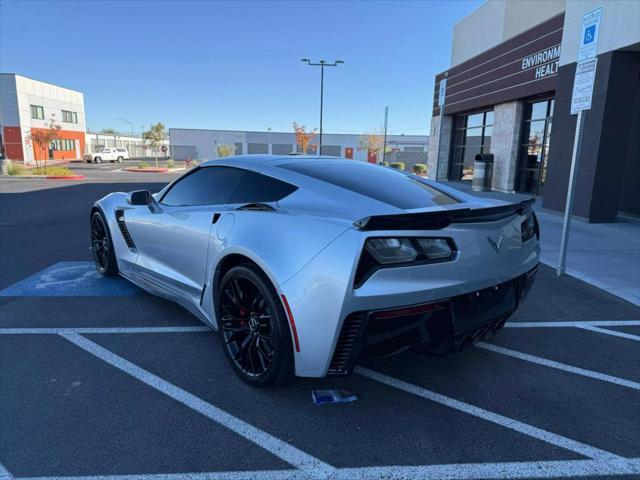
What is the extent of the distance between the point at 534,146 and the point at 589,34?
1181cm

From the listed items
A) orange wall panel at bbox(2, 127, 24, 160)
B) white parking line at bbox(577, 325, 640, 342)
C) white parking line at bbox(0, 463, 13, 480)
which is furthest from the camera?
orange wall panel at bbox(2, 127, 24, 160)

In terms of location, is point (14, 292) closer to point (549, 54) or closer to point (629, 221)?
point (629, 221)

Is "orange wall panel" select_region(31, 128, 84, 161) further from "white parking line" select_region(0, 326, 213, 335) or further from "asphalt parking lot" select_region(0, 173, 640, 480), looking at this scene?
"asphalt parking lot" select_region(0, 173, 640, 480)

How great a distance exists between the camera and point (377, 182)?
3.34m

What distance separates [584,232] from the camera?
923cm

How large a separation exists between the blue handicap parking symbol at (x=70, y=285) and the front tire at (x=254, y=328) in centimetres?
227

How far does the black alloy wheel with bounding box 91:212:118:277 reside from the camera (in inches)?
205

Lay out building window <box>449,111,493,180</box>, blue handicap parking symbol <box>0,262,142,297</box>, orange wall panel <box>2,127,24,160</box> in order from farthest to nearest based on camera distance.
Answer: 1. orange wall panel <box>2,127,24,160</box>
2. building window <box>449,111,493,180</box>
3. blue handicap parking symbol <box>0,262,142,297</box>

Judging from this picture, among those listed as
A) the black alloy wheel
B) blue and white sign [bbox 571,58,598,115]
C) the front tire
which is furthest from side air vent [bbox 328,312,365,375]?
blue and white sign [bbox 571,58,598,115]

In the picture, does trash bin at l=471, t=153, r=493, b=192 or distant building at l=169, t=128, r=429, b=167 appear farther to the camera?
distant building at l=169, t=128, r=429, b=167

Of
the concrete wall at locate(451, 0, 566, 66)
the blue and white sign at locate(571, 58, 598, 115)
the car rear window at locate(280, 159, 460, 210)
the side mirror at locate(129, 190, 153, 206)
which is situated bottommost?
the side mirror at locate(129, 190, 153, 206)

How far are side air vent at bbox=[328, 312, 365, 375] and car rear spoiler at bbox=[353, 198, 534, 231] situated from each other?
0.48 m

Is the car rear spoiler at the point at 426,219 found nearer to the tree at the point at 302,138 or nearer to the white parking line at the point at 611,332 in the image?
the white parking line at the point at 611,332

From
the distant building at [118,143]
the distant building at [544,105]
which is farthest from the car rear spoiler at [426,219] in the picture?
the distant building at [118,143]
